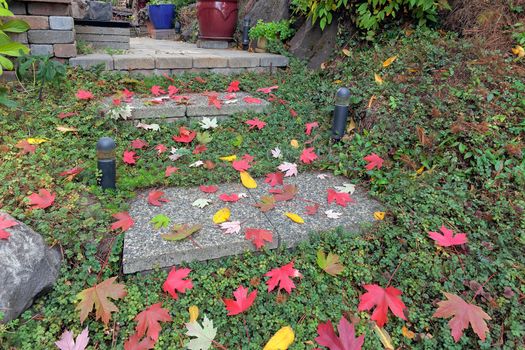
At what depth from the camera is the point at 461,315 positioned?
5.45 ft

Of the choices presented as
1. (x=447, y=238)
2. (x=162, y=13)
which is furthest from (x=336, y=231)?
(x=162, y=13)

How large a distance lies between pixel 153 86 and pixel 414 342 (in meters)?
3.12

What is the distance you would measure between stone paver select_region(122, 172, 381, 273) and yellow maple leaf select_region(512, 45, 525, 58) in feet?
5.96

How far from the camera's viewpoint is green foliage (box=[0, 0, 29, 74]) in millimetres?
2640

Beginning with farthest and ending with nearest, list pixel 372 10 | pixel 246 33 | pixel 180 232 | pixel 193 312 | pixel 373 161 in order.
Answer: pixel 246 33
pixel 372 10
pixel 373 161
pixel 180 232
pixel 193 312

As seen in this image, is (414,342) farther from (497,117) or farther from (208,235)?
(497,117)

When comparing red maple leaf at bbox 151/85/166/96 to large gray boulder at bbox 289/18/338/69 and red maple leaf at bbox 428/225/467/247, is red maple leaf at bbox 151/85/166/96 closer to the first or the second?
large gray boulder at bbox 289/18/338/69

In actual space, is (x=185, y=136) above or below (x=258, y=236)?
above

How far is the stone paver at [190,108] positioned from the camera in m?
3.11

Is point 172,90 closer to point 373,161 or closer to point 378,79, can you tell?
point 378,79

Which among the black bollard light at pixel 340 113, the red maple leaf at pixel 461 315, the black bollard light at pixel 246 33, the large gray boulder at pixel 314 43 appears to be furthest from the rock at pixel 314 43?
the red maple leaf at pixel 461 315

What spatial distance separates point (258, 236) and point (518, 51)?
2.70 metres

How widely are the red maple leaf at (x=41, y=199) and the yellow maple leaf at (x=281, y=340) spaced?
1380mm

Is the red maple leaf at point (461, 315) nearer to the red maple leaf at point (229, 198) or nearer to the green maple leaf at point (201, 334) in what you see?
the green maple leaf at point (201, 334)
